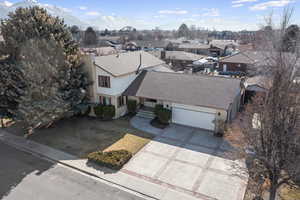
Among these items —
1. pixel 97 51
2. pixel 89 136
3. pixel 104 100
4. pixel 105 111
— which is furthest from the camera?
pixel 97 51

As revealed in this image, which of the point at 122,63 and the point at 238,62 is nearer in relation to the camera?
the point at 122,63

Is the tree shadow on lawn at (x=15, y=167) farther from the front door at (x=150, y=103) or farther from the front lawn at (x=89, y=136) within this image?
the front door at (x=150, y=103)

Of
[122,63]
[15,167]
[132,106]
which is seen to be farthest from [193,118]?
[15,167]

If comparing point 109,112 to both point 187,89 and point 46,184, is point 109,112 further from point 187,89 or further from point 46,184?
point 46,184

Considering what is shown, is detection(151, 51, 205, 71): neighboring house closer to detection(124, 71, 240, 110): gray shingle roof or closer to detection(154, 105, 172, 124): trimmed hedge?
detection(124, 71, 240, 110): gray shingle roof

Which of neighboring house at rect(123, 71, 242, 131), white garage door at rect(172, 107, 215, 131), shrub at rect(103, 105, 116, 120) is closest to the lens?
neighboring house at rect(123, 71, 242, 131)

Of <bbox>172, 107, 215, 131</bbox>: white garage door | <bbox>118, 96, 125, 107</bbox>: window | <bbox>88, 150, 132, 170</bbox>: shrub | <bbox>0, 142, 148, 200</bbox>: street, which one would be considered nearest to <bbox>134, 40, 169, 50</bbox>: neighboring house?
<bbox>118, 96, 125, 107</bbox>: window
